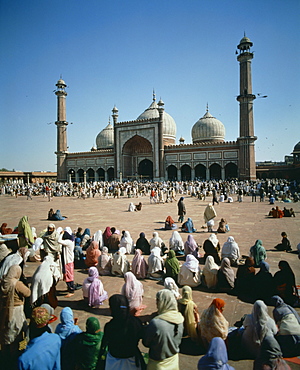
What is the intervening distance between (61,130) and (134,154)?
11.9m

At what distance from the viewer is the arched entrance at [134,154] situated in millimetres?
39625

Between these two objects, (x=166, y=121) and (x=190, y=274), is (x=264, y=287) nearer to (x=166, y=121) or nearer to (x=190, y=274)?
(x=190, y=274)

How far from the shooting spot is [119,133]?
3928cm

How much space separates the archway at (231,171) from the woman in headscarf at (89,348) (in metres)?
33.3

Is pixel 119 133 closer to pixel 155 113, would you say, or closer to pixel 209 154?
pixel 155 113

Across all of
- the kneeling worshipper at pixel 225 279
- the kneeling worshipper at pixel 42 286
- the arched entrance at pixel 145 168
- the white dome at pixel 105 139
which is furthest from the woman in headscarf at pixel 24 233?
the white dome at pixel 105 139

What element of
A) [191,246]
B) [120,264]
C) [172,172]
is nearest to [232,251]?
[191,246]

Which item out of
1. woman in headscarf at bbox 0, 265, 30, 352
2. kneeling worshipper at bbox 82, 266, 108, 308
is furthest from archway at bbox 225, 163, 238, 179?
woman in headscarf at bbox 0, 265, 30, 352

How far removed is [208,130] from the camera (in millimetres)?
38906

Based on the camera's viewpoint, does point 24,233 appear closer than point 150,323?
No

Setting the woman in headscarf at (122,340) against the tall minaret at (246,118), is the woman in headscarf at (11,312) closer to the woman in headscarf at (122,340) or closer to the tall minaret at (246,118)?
the woman in headscarf at (122,340)

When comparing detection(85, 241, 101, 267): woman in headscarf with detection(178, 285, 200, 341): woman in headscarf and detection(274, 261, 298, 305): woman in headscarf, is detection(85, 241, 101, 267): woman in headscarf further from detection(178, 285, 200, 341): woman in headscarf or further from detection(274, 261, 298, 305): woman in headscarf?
detection(274, 261, 298, 305): woman in headscarf

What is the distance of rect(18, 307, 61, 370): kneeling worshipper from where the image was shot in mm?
2135

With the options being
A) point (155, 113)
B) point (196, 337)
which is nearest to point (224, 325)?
point (196, 337)
